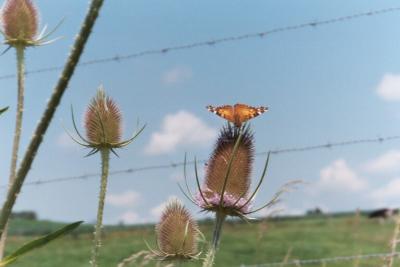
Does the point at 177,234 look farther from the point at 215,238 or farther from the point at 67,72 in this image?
the point at 67,72

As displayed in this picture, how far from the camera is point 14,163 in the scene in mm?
1909

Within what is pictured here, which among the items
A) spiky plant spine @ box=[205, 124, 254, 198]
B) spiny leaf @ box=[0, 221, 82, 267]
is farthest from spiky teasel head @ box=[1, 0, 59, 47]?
spiny leaf @ box=[0, 221, 82, 267]

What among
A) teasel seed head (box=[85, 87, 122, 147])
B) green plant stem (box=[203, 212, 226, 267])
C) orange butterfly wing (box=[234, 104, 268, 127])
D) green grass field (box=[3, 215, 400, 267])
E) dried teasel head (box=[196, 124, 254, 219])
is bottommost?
green plant stem (box=[203, 212, 226, 267])

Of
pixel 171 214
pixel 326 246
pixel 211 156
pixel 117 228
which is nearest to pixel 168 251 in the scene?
pixel 171 214

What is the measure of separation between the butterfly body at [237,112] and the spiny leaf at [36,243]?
19.3 inches

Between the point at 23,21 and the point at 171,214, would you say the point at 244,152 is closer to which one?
the point at 171,214

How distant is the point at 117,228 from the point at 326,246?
3.01 metres

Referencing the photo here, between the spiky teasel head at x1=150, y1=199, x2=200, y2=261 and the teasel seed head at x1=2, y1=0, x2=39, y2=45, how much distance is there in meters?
0.98

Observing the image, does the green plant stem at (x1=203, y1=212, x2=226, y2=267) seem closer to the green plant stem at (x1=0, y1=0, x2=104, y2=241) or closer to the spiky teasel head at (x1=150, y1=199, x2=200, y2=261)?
the spiky teasel head at (x1=150, y1=199, x2=200, y2=261)

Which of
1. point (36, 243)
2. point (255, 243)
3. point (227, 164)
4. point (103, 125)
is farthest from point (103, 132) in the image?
point (255, 243)

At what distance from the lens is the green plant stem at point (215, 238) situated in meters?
1.24

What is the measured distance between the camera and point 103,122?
1760 mm

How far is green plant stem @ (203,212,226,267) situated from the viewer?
49.0 inches

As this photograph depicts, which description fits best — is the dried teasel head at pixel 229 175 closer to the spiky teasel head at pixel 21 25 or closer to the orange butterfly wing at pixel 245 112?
the orange butterfly wing at pixel 245 112
